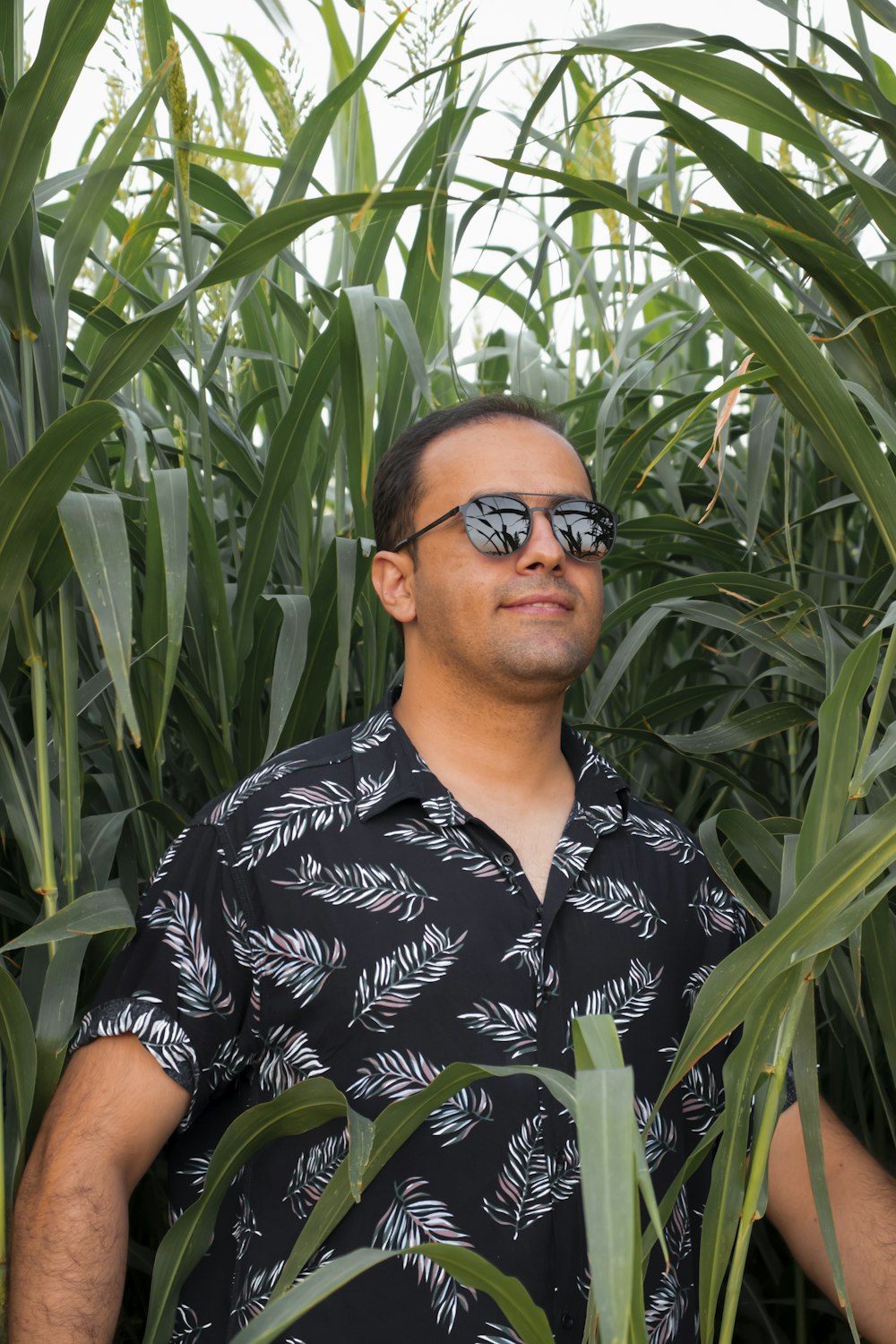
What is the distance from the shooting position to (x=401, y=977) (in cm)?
104

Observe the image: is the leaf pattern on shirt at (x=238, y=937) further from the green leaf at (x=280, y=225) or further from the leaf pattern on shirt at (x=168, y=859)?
the green leaf at (x=280, y=225)

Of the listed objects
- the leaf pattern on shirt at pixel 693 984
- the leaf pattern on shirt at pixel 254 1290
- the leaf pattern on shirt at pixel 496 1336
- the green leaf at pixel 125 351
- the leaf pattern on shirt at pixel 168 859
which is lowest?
the leaf pattern on shirt at pixel 496 1336

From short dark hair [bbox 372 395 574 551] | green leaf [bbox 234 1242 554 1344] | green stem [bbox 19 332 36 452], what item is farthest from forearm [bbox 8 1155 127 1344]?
short dark hair [bbox 372 395 574 551]

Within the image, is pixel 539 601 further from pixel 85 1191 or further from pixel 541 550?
pixel 85 1191

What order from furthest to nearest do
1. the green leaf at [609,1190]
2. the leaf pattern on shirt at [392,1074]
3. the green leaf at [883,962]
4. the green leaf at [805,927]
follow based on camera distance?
the leaf pattern on shirt at [392,1074], the green leaf at [883,962], the green leaf at [805,927], the green leaf at [609,1190]

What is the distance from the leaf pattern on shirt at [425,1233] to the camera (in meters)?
0.98

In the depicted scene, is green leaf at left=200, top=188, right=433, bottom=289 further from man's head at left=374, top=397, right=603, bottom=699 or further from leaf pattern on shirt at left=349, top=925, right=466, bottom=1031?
leaf pattern on shirt at left=349, top=925, right=466, bottom=1031

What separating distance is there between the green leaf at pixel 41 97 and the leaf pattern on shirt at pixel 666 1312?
930mm

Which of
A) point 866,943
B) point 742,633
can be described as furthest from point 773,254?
point 866,943

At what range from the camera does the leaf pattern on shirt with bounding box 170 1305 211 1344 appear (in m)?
1.06

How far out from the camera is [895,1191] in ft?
3.43

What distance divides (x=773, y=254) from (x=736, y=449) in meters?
0.62

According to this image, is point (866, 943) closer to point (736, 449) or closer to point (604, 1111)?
point (604, 1111)

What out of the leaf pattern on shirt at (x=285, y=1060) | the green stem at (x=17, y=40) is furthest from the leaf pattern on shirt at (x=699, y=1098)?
the green stem at (x=17, y=40)
